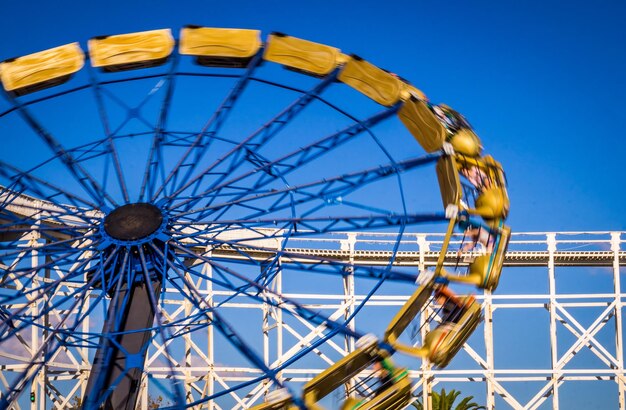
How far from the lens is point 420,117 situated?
821 inches

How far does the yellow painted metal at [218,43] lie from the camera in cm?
2119

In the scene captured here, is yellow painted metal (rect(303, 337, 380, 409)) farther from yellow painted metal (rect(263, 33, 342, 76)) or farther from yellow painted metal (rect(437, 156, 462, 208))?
yellow painted metal (rect(263, 33, 342, 76))

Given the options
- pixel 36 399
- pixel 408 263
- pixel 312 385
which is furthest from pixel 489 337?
pixel 312 385

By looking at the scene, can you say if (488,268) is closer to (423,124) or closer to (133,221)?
(423,124)

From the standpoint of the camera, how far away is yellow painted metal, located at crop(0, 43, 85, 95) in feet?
68.9

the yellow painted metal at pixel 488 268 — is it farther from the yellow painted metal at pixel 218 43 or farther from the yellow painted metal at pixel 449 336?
the yellow painted metal at pixel 218 43

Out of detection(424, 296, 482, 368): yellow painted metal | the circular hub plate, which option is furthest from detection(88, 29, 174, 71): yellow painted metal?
detection(424, 296, 482, 368): yellow painted metal

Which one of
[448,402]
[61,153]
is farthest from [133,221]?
[448,402]

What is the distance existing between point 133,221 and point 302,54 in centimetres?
480

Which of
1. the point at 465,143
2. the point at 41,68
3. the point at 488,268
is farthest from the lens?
the point at 41,68

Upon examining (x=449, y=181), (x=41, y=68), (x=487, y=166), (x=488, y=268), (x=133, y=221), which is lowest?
(x=488, y=268)

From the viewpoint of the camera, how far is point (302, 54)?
21.0m

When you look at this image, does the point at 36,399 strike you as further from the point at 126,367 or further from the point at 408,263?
the point at 408,263

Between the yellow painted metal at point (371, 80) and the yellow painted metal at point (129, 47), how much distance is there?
3.64 m
